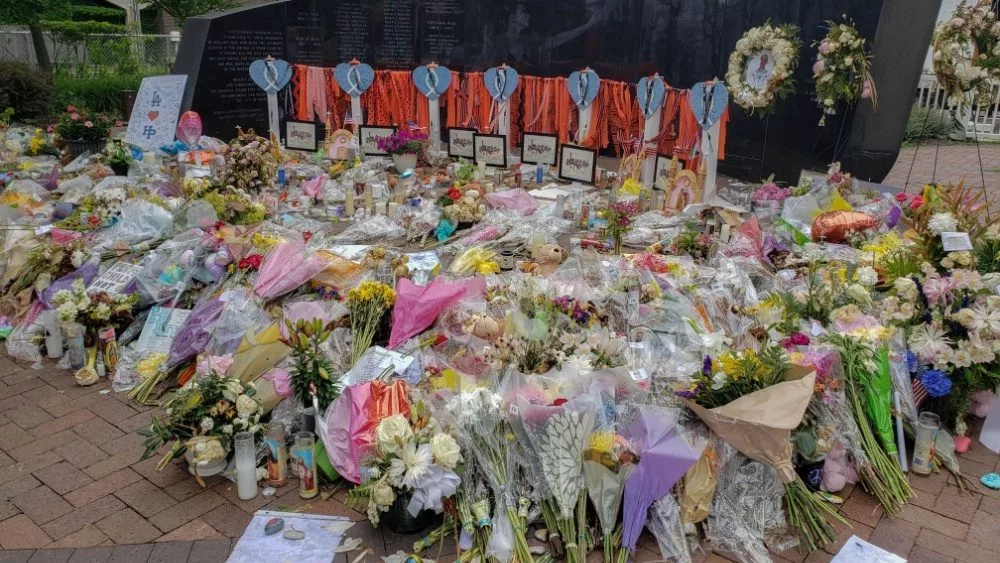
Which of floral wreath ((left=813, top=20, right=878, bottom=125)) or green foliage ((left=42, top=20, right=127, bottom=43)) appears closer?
floral wreath ((left=813, top=20, right=878, bottom=125))

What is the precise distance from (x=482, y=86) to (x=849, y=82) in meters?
5.10

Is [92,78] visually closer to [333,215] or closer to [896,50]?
[333,215]

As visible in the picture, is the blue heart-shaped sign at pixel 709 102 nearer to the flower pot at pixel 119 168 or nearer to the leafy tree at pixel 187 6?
the flower pot at pixel 119 168

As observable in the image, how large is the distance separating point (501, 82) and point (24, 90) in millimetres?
8711

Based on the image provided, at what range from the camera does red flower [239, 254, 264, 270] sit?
5695 mm

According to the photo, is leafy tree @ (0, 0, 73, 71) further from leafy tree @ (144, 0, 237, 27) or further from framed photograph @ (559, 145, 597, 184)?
framed photograph @ (559, 145, 597, 184)

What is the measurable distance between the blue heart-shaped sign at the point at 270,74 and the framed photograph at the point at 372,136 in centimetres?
156

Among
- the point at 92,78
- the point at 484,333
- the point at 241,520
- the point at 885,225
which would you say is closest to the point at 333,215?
the point at 484,333

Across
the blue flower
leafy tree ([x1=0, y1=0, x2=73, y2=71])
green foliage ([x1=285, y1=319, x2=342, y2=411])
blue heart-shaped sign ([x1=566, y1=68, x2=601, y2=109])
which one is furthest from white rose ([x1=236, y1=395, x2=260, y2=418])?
leafy tree ([x1=0, y1=0, x2=73, y2=71])

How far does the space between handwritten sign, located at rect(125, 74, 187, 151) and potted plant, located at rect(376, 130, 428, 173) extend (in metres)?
2.46

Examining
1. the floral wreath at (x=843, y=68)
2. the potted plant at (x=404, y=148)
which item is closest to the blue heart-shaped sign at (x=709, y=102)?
the floral wreath at (x=843, y=68)

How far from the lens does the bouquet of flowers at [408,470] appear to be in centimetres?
348

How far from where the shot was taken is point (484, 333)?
180 inches

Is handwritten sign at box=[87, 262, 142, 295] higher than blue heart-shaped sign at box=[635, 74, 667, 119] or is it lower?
lower
